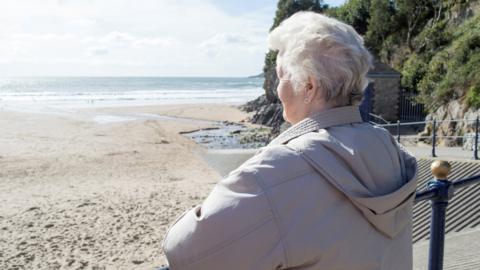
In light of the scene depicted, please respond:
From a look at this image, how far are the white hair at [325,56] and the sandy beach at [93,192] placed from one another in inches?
290

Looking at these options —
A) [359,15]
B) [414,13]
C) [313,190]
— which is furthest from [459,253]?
[359,15]

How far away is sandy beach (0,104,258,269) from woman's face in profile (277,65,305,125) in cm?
727

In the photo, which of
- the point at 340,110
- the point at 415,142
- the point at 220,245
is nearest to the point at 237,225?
the point at 220,245

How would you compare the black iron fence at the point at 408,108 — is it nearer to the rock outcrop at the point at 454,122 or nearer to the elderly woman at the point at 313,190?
the rock outcrop at the point at 454,122

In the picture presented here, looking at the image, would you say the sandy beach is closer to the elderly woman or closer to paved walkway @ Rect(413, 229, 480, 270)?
paved walkway @ Rect(413, 229, 480, 270)

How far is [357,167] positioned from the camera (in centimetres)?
132

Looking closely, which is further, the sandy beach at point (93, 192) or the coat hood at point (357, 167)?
the sandy beach at point (93, 192)

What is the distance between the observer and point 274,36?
1521mm

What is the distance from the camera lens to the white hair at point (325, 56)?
1.41 m

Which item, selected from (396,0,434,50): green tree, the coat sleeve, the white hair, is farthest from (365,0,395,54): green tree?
the coat sleeve

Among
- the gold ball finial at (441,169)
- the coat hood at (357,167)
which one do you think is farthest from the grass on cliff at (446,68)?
the coat hood at (357,167)

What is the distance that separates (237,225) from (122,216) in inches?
413

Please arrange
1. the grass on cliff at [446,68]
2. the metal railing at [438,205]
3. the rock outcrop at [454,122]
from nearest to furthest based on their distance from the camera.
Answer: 1. the metal railing at [438,205]
2. the rock outcrop at [454,122]
3. the grass on cliff at [446,68]

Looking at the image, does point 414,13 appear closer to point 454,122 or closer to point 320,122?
point 454,122
